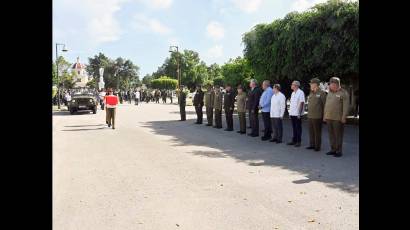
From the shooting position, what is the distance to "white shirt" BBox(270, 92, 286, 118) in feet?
41.4

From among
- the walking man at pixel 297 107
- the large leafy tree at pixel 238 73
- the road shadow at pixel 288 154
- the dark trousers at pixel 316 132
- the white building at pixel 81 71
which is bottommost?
the road shadow at pixel 288 154

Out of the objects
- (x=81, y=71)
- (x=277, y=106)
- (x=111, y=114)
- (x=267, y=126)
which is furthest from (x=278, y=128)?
(x=81, y=71)

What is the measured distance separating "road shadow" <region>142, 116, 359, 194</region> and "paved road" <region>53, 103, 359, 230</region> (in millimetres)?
23

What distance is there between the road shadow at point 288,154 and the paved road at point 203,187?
0.02 metres

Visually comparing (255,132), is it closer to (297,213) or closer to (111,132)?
(111,132)

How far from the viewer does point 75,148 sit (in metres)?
12.1

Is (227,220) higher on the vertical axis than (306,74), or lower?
lower

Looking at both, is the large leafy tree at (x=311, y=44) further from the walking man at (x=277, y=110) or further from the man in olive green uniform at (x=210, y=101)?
the walking man at (x=277, y=110)

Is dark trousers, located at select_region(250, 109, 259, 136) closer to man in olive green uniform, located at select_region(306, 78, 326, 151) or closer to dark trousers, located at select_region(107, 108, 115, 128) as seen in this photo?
man in olive green uniform, located at select_region(306, 78, 326, 151)

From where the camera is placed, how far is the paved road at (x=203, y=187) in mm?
5137

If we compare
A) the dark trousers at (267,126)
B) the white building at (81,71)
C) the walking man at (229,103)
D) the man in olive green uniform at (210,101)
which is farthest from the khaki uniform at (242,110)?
the white building at (81,71)

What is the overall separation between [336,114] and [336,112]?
0.15 feet
